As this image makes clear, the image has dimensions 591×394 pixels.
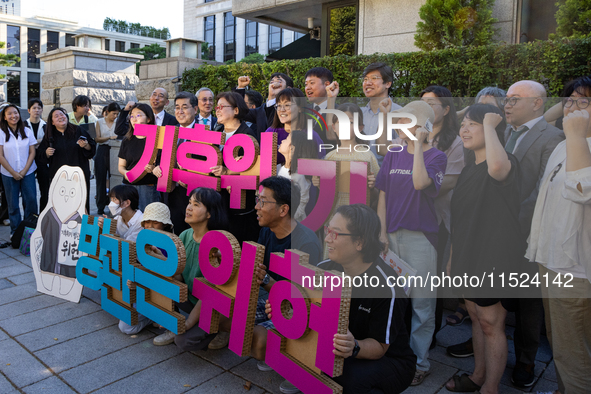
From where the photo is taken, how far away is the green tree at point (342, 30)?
1073 centimetres

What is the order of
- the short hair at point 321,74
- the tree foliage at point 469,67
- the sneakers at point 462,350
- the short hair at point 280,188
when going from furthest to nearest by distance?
the tree foliage at point 469,67 < the short hair at point 321,74 < the sneakers at point 462,350 < the short hair at point 280,188

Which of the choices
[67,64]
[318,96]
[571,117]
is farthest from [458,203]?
[67,64]

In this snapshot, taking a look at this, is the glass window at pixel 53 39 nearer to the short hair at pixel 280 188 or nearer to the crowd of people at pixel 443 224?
the crowd of people at pixel 443 224

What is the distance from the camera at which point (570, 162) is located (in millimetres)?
2369

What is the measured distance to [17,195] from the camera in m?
6.79

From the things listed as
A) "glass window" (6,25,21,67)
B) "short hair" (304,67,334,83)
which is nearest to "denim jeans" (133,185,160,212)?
"short hair" (304,67,334,83)

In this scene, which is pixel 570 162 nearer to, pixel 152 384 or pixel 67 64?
pixel 152 384

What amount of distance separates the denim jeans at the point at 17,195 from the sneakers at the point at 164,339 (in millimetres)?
4242

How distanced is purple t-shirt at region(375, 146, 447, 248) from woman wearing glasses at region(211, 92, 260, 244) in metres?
1.50

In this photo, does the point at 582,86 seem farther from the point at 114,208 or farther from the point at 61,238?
the point at 61,238

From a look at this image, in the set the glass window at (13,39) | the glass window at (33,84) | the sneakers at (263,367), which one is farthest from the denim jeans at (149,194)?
the glass window at (13,39)

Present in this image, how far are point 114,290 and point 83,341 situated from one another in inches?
A: 20.4

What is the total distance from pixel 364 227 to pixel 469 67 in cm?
435

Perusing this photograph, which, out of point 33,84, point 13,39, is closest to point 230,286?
point 33,84
